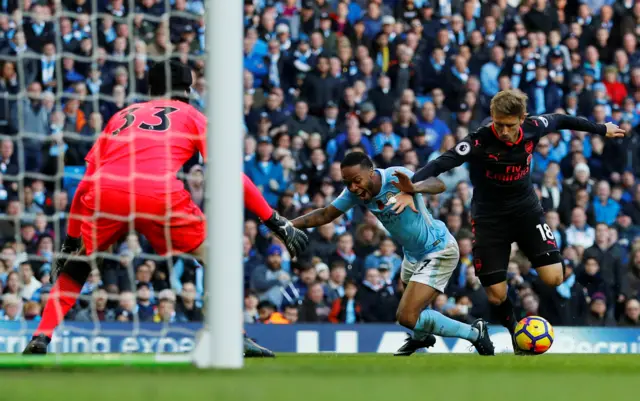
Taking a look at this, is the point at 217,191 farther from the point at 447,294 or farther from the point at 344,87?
the point at 344,87

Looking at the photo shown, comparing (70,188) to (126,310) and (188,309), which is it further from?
(188,309)

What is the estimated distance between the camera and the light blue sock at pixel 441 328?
31.2ft

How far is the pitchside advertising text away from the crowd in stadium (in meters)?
0.29

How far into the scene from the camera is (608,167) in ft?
55.1

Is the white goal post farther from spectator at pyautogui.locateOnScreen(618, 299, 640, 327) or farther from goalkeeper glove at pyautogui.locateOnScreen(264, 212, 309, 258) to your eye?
spectator at pyautogui.locateOnScreen(618, 299, 640, 327)

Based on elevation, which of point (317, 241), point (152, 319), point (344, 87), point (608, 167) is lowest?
point (152, 319)

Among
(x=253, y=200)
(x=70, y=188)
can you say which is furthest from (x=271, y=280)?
(x=253, y=200)

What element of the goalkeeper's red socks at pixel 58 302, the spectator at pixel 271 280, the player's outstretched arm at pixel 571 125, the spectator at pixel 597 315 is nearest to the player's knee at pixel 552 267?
the player's outstretched arm at pixel 571 125

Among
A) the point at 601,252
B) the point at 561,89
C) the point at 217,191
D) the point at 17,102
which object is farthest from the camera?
the point at 561,89

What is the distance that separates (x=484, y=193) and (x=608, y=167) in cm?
760

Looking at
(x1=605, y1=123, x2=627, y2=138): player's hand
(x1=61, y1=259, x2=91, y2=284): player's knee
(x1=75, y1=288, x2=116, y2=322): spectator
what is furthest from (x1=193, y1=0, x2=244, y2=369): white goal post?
(x1=75, y1=288, x2=116, y2=322): spectator

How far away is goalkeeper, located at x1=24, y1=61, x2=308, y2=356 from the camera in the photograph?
7.81 metres

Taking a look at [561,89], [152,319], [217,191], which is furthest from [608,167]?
[217,191]

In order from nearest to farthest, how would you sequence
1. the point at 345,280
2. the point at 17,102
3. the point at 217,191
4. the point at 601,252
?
1. the point at 217,191
2. the point at 17,102
3. the point at 345,280
4. the point at 601,252
